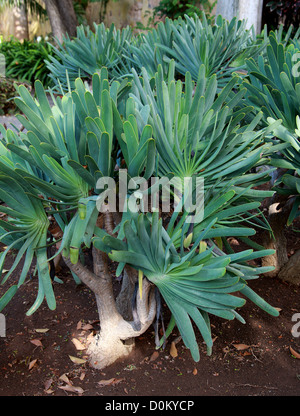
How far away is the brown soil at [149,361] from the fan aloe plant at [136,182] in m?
0.45

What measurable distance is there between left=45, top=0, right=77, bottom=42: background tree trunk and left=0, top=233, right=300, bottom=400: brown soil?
7845 mm

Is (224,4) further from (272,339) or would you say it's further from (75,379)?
(75,379)

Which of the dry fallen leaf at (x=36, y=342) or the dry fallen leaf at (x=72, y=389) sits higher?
the dry fallen leaf at (x=36, y=342)

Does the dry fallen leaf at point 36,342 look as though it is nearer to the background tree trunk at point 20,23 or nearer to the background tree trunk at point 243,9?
the background tree trunk at point 243,9

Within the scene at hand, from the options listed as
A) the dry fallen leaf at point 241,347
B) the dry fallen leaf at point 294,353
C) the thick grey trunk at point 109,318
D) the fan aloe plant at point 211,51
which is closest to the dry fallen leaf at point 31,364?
the thick grey trunk at point 109,318

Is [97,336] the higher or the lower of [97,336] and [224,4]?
the lower

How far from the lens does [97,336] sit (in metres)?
1.96

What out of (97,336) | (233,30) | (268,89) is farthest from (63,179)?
(233,30)

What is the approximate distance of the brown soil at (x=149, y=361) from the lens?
1741mm

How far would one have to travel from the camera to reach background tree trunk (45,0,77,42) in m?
8.55

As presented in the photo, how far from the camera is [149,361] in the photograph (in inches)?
75.0

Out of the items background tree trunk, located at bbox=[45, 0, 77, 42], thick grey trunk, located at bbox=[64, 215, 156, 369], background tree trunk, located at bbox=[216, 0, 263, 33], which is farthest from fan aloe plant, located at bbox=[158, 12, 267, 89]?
background tree trunk, located at bbox=[45, 0, 77, 42]

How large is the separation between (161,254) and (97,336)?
840mm
